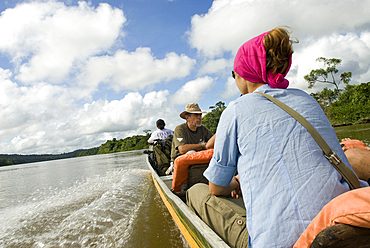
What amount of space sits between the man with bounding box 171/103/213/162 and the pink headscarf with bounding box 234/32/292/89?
9.21ft

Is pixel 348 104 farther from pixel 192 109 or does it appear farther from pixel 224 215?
pixel 224 215

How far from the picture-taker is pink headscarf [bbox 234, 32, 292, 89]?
111 cm

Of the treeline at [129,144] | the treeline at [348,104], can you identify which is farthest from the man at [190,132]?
the treeline at [129,144]

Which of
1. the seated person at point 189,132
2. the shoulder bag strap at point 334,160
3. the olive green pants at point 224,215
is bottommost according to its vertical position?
the olive green pants at point 224,215

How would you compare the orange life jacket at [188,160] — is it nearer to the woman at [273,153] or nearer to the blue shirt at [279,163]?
the woman at [273,153]

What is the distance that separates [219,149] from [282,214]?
1.38ft

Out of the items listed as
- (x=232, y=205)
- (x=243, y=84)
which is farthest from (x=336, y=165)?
(x=232, y=205)

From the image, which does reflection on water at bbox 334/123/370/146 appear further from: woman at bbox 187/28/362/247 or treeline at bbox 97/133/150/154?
treeline at bbox 97/133/150/154

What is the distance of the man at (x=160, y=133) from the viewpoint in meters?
7.38

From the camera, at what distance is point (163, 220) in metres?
3.89

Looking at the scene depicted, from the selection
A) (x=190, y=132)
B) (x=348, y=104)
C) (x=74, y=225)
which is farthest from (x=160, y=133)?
(x=348, y=104)

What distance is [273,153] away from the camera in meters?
0.93

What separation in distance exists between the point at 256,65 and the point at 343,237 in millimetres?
850

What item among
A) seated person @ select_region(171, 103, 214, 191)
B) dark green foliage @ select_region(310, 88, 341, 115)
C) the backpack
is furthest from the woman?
dark green foliage @ select_region(310, 88, 341, 115)
